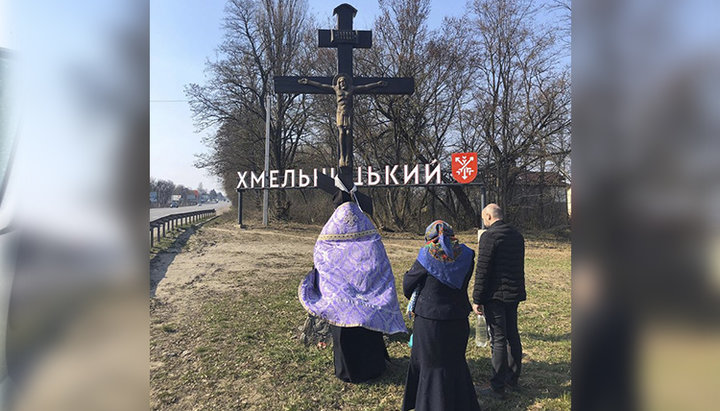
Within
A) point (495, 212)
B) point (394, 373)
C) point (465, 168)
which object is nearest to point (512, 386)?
point (394, 373)

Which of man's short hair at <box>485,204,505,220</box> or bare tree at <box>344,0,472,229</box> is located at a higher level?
bare tree at <box>344,0,472,229</box>

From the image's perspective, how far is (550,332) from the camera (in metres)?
5.80

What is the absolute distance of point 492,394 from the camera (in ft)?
12.7

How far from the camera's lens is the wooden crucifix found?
4947mm

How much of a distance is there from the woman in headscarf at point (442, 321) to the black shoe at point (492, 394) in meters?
0.72

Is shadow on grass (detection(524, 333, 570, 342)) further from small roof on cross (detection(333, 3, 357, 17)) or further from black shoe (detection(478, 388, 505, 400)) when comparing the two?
small roof on cross (detection(333, 3, 357, 17))

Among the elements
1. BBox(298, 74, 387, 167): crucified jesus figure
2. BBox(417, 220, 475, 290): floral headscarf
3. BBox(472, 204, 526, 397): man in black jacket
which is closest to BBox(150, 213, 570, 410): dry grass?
BBox(472, 204, 526, 397): man in black jacket
